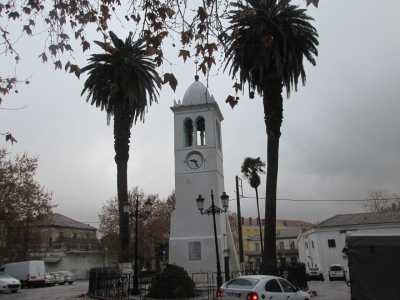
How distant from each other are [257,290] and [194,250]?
20.7m

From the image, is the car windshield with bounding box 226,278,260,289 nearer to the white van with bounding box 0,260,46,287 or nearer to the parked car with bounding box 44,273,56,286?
the white van with bounding box 0,260,46,287

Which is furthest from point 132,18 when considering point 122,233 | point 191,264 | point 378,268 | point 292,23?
point 191,264

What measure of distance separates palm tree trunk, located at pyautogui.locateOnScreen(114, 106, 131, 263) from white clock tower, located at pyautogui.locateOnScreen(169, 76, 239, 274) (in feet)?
26.7

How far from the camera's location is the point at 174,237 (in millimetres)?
35188

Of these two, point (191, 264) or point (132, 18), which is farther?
point (191, 264)

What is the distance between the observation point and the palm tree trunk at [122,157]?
2744cm

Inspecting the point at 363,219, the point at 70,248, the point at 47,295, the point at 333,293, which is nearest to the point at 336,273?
the point at 363,219

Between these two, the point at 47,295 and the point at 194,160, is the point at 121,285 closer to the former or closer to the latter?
the point at 47,295

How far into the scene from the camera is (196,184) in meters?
36.7

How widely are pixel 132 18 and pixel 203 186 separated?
29.3m

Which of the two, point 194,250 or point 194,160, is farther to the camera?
point 194,160

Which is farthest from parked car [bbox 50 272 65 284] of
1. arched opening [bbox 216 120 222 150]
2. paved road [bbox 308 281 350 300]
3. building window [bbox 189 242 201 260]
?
paved road [bbox 308 281 350 300]

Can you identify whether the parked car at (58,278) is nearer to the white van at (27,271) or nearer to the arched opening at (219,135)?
the white van at (27,271)

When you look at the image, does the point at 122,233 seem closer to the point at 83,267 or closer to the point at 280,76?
the point at 280,76
